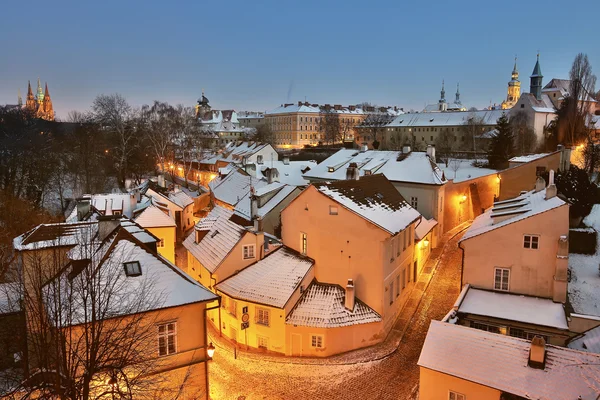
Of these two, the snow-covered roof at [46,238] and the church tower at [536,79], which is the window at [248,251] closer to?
the snow-covered roof at [46,238]

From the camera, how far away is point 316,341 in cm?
1998

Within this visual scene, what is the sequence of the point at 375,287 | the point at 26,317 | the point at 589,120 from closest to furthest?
the point at 26,317, the point at 375,287, the point at 589,120

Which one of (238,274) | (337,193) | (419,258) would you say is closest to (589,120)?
(419,258)

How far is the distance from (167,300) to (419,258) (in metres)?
18.5

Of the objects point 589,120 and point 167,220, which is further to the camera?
point 589,120

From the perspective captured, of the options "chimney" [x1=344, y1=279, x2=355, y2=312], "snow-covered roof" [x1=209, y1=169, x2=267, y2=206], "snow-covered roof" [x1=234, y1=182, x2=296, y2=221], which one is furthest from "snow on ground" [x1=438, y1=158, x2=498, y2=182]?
"chimney" [x1=344, y1=279, x2=355, y2=312]

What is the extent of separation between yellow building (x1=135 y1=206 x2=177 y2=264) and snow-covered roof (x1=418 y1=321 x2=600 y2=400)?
18.8 meters

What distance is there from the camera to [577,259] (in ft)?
82.7

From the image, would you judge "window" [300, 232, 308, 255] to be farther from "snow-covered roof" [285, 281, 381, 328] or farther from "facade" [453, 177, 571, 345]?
"facade" [453, 177, 571, 345]

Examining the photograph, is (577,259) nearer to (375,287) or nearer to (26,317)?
(375,287)

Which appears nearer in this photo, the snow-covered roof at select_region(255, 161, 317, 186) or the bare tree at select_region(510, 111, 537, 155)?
the snow-covered roof at select_region(255, 161, 317, 186)

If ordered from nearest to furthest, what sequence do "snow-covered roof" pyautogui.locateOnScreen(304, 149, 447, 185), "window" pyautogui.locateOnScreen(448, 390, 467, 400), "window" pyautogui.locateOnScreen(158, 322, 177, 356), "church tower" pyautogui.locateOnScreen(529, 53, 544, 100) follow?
"window" pyautogui.locateOnScreen(448, 390, 467, 400)
"window" pyautogui.locateOnScreen(158, 322, 177, 356)
"snow-covered roof" pyautogui.locateOnScreen(304, 149, 447, 185)
"church tower" pyautogui.locateOnScreen(529, 53, 544, 100)

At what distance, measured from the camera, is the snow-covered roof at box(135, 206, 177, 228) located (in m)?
27.8

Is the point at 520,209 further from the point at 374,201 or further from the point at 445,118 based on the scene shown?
the point at 445,118
